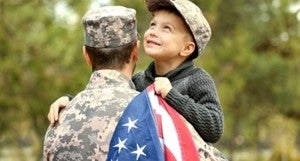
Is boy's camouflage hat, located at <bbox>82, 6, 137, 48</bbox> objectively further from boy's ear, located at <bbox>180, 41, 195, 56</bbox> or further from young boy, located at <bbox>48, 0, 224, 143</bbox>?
boy's ear, located at <bbox>180, 41, 195, 56</bbox>

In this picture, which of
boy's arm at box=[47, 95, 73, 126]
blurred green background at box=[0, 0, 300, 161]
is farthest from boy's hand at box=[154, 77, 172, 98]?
blurred green background at box=[0, 0, 300, 161]

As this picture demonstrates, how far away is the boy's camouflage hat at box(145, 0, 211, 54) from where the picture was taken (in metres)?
3.83

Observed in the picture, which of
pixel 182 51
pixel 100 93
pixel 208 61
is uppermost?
pixel 182 51

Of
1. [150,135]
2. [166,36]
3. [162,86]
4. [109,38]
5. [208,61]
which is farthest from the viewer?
[208,61]

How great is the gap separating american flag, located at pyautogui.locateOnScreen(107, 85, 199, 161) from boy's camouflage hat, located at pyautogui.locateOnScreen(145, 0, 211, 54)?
0.40 m

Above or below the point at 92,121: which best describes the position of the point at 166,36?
above

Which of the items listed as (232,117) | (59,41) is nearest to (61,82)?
(59,41)

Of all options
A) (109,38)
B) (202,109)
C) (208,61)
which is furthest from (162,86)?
(208,61)

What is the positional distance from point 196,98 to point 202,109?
151 millimetres

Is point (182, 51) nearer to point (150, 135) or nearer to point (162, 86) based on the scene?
point (162, 86)

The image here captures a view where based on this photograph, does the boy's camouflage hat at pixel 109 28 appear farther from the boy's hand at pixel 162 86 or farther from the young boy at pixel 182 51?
the boy's hand at pixel 162 86

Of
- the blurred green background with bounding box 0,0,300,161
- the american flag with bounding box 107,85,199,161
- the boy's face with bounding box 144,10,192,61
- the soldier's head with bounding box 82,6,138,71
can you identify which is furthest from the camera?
the blurred green background with bounding box 0,0,300,161

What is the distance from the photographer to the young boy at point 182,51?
12.4 feet

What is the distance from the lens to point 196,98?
12.5 feet
